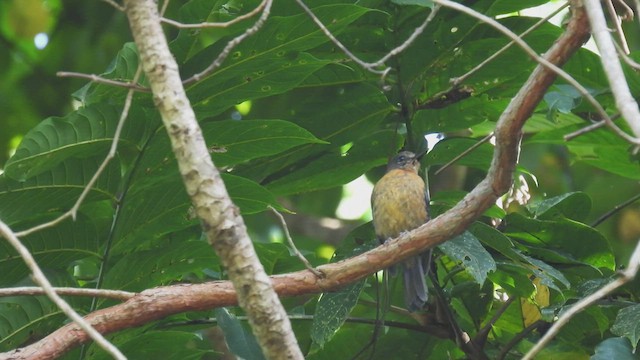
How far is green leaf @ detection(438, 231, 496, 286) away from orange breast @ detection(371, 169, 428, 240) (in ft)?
4.71

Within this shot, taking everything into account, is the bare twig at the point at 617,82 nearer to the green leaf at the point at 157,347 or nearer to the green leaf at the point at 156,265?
the green leaf at the point at 156,265

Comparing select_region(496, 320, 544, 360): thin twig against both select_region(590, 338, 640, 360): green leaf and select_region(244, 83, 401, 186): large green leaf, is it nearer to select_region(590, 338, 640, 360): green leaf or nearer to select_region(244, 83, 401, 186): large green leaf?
select_region(590, 338, 640, 360): green leaf

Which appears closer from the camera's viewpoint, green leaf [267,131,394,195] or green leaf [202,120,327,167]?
green leaf [202,120,327,167]

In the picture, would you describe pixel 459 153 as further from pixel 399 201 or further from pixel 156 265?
pixel 156 265

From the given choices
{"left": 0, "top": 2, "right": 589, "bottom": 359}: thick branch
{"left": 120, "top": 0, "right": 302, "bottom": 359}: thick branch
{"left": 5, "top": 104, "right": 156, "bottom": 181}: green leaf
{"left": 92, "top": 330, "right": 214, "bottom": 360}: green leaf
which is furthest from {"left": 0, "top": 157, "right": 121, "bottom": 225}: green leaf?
{"left": 120, "top": 0, "right": 302, "bottom": 359}: thick branch

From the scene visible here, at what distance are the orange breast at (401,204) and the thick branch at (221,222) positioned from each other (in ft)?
9.81

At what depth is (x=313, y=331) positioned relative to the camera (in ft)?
13.7

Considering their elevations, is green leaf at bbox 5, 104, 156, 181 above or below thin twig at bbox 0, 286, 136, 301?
above

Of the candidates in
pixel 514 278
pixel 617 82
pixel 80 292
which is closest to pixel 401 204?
pixel 514 278

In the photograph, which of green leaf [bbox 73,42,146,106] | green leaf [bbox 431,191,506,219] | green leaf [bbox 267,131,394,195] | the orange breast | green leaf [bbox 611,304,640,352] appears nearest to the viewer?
green leaf [bbox 611,304,640,352]

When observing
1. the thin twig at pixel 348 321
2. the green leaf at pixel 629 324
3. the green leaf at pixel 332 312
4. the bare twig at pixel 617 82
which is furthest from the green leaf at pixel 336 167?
the bare twig at pixel 617 82

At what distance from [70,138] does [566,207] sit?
218 centimetres

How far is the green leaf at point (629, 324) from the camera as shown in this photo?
3.74 metres

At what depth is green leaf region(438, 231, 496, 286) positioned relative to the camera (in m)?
3.94
